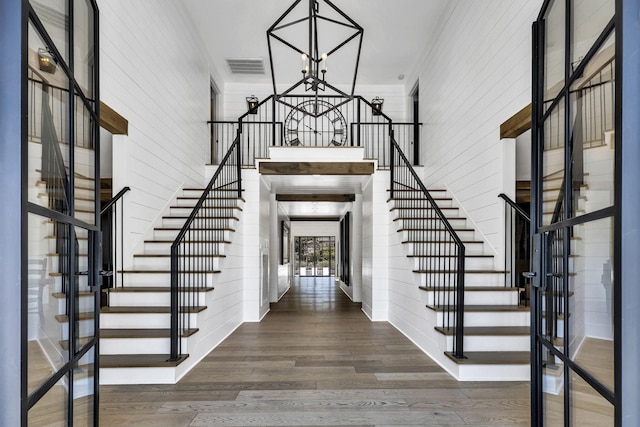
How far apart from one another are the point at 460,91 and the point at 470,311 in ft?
10.9

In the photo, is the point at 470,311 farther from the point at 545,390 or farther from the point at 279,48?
the point at 279,48

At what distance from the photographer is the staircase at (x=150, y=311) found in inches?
129

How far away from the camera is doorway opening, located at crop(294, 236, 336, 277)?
2016 cm

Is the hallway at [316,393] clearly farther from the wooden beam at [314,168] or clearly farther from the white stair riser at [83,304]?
the wooden beam at [314,168]

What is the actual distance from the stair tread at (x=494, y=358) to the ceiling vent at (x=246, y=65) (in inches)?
261

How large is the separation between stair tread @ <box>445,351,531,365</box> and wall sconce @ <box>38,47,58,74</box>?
3.26m

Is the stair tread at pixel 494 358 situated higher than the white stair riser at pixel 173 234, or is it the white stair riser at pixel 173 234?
the white stair riser at pixel 173 234

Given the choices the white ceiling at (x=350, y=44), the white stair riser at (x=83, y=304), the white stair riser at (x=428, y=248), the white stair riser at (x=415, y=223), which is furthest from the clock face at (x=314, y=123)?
the white stair riser at (x=83, y=304)

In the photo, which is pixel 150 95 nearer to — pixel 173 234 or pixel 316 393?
pixel 173 234

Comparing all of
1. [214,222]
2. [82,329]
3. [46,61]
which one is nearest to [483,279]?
[214,222]

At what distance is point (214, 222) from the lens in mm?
5418

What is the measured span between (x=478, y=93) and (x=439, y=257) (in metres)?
2.31

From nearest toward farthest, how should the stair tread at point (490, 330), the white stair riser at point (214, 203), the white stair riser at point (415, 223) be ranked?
the stair tread at point (490, 330)
the white stair riser at point (415, 223)
the white stair riser at point (214, 203)
